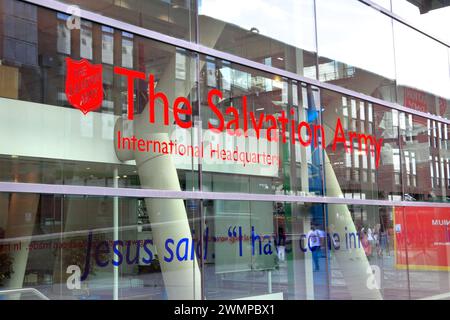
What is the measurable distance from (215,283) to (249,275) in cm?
98

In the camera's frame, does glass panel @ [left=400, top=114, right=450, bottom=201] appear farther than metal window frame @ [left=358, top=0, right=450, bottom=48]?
Yes

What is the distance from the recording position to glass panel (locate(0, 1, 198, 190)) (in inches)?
271

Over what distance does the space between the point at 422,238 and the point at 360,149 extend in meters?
2.98

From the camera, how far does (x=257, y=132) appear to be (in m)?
9.58

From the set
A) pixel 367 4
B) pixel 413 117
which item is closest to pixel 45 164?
pixel 367 4

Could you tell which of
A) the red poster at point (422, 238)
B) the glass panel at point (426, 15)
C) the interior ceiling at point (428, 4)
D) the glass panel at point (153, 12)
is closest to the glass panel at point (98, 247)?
the glass panel at point (153, 12)

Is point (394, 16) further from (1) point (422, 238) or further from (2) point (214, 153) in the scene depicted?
(2) point (214, 153)

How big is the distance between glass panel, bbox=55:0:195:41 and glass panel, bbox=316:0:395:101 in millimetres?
3270

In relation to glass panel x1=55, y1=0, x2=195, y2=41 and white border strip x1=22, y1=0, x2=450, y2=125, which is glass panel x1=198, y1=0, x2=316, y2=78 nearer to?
white border strip x1=22, y1=0, x2=450, y2=125

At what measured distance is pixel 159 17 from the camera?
331 inches

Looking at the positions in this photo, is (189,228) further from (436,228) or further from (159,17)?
(436,228)

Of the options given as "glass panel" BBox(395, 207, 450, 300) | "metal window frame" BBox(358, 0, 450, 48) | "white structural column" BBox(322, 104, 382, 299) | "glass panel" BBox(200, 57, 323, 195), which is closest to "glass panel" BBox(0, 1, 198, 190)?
"glass panel" BBox(200, 57, 323, 195)

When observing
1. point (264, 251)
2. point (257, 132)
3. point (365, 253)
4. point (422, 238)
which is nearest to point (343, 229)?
point (365, 253)

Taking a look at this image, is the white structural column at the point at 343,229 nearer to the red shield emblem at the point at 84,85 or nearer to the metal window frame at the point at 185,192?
the metal window frame at the point at 185,192
